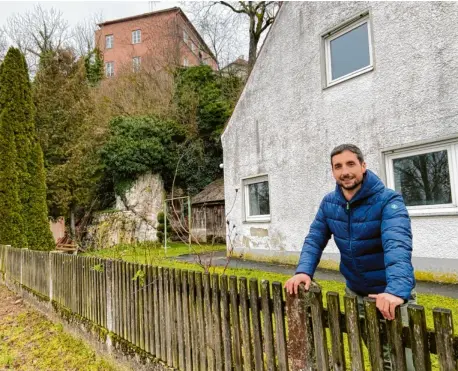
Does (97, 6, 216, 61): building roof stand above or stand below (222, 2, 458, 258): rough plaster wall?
above

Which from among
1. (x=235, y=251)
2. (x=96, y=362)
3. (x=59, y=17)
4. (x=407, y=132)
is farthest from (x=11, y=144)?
(x=59, y=17)

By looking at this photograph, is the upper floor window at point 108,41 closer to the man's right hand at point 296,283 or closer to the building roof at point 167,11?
the building roof at point 167,11

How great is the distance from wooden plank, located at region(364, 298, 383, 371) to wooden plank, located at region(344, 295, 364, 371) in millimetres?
62

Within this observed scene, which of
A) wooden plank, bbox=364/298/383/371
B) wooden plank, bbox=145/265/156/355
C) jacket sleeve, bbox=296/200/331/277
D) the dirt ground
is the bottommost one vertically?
the dirt ground

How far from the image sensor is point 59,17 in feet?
93.6

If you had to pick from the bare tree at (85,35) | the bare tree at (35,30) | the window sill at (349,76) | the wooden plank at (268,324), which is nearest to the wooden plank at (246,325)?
the wooden plank at (268,324)

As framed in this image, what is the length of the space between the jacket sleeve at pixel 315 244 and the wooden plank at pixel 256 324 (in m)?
0.39

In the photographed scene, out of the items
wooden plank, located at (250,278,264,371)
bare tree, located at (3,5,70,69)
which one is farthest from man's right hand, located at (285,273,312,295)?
bare tree, located at (3,5,70,69)

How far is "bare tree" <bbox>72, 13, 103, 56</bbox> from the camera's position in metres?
33.5

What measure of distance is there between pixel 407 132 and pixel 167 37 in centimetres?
2679

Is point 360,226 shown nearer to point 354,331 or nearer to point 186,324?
point 354,331

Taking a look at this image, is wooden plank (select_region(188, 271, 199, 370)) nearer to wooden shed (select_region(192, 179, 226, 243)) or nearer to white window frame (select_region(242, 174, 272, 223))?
white window frame (select_region(242, 174, 272, 223))

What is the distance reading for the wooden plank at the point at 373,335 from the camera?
178 cm

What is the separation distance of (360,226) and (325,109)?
21.3 feet
